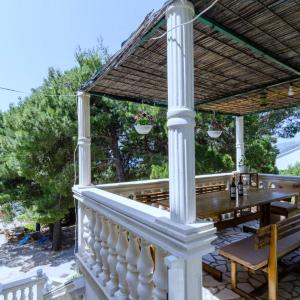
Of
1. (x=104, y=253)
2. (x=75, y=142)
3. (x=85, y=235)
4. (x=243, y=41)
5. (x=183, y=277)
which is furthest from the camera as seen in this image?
(x=75, y=142)

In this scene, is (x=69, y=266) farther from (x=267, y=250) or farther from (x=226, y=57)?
(x=226, y=57)

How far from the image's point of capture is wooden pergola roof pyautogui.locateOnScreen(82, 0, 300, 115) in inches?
66.9

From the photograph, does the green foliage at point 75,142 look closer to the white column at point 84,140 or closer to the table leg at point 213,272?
the white column at point 84,140

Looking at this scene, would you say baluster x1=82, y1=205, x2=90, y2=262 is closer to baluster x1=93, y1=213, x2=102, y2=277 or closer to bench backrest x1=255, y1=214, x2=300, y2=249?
baluster x1=93, y1=213, x2=102, y2=277

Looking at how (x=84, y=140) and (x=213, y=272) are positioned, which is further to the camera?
(x=84, y=140)

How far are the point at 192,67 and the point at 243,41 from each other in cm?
94

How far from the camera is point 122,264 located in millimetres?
1894

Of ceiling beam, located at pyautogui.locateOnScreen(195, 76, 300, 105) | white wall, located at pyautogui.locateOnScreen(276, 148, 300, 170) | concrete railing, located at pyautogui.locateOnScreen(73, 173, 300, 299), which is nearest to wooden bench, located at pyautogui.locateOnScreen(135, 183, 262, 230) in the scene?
concrete railing, located at pyautogui.locateOnScreen(73, 173, 300, 299)

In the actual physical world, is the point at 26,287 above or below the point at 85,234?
below

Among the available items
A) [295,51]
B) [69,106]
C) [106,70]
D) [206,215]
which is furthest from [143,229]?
[69,106]

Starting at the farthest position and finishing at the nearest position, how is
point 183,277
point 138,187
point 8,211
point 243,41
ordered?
point 8,211
point 138,187
point 243,41
point 183,277

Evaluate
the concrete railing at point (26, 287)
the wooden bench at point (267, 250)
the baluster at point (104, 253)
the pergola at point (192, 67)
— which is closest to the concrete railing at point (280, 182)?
the pergola at point (192, 67)

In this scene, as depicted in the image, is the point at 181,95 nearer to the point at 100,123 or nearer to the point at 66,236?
the point at 100,123

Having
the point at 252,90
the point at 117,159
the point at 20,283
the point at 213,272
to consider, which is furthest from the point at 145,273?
the point at 117,159
